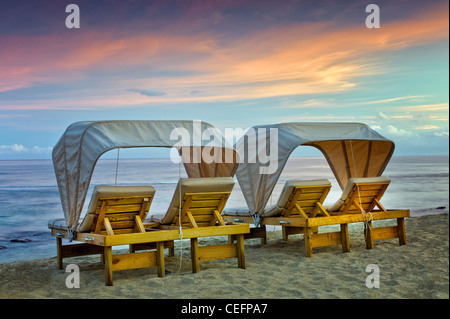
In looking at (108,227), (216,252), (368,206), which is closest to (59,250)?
(108,227)

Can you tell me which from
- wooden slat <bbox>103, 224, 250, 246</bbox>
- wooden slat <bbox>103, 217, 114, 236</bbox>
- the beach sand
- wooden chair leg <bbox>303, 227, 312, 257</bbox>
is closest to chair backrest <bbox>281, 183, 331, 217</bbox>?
wooden chair leg <bbox>303, 227, 312, 257</bbox>

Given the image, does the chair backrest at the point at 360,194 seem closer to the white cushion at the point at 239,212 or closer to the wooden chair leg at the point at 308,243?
the wooden chair leg at the point at 308,243

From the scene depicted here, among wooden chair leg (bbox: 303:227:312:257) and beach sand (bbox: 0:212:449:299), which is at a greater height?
wooden chair leg (bbox: 303:227:312:257)

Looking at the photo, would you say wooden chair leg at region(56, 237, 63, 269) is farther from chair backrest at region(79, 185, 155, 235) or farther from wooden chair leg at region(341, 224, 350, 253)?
wooden chair leg at region(341, 224, 350, 253)

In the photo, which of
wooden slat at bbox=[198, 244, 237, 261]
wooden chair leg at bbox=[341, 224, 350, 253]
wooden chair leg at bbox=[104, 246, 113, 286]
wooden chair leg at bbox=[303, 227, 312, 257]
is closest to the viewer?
wooden chair leg at bbox=[104, 246, 113, 286]

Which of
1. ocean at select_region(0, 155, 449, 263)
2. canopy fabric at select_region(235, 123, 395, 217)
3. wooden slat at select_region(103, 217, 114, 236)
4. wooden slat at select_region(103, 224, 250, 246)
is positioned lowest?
ocean at select_region(0, 155, 449, 263)

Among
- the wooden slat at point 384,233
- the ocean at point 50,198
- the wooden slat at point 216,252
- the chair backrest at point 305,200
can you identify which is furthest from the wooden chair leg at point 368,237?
the wooden slat at point 216,252

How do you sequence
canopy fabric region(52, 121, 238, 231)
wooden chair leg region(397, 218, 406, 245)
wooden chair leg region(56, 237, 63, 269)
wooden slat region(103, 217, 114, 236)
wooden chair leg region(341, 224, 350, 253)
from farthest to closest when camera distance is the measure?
wooden chair leg region(397, 218, 406, 245) → wooden chair leg region(341, 224, 350, 253) → wooden chair leg region(56, 237, 63, 269) → canopy fabric region(52, 121, 238, 231) → wooden slat region(103, 217, 114, 236)

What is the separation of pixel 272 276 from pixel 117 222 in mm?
2030

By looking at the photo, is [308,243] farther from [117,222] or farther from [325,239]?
[117,222]

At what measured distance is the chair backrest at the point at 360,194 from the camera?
8.20 meters

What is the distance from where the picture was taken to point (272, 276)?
6.49 m

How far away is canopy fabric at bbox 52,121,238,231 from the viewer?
255 inches
